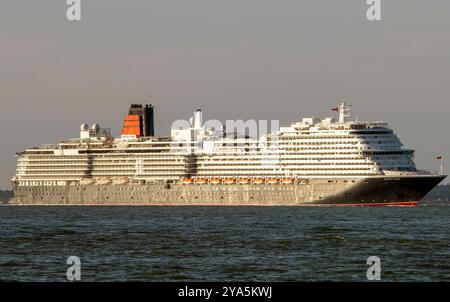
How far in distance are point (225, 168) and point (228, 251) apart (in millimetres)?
82002

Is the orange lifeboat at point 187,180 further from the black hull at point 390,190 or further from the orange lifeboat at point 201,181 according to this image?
the black hull at point 390,190

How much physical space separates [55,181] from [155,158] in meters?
15.9

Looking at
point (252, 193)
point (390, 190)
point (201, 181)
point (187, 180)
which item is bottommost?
point (252, 193)

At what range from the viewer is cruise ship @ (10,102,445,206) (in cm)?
11569

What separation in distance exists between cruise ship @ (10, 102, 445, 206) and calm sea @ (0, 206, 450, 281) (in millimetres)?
44276

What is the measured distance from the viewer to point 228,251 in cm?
4503

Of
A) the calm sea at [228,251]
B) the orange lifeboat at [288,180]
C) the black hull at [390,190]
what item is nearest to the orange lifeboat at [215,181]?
the orange lifeboat at [288,180]

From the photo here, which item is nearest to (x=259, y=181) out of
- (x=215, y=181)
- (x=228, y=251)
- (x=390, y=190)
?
(x=215, y=181)

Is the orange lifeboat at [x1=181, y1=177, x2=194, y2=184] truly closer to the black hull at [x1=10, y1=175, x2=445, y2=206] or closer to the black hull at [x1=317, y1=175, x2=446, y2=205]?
the black hull at [x1=10, y1=175, x2=445, y2=206]

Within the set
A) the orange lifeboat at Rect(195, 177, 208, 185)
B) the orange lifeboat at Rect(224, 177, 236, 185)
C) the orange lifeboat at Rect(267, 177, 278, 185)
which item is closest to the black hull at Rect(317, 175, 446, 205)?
the orange lifeboat at Rect(267, 177, 278, 185)

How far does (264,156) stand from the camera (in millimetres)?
124875

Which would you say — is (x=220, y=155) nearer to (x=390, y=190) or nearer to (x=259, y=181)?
(x=259, y=181)
